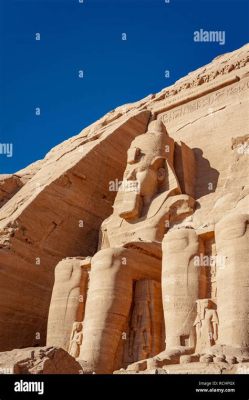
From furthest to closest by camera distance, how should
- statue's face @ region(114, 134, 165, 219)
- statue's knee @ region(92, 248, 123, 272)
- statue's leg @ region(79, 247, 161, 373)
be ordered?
statue's face @ region(114, 134, 165, 219) < statue's knee @ region(92, 248, 123, 272) < statue's leg @ region(79, 247, 161, 373)

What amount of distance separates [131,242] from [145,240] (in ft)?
1.34

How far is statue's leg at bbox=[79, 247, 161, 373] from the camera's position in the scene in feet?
25.4

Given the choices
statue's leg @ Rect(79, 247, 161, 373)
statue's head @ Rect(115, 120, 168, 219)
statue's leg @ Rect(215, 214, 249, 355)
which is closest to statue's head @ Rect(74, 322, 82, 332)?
statue's leg @ Rect(79, 247, 161, 373)

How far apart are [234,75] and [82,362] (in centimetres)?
663

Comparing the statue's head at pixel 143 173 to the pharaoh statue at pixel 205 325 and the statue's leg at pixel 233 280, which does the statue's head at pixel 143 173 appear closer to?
the statue's leg at pixel 233 280

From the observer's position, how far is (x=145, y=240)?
8930mm

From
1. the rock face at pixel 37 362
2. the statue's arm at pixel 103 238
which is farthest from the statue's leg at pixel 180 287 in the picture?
the statue's arm at pixel 103 238

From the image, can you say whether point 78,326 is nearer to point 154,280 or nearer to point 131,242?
point 154,280

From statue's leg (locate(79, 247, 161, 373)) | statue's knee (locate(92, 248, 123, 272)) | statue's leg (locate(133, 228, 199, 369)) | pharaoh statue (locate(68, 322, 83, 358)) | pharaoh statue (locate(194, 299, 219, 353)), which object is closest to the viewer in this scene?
pharaoh statue (locate(194, 299, 219, 353))

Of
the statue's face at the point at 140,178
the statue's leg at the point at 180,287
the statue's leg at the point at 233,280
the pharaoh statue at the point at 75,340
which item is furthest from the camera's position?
the statue's face at the point at 140,178

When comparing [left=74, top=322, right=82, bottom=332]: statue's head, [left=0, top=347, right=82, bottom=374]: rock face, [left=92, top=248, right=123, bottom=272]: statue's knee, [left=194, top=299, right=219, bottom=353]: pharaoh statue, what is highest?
[left=92, top=248, right=123, bottom=272]: statue's knee

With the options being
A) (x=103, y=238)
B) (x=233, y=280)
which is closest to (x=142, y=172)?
(x=103, y=238)

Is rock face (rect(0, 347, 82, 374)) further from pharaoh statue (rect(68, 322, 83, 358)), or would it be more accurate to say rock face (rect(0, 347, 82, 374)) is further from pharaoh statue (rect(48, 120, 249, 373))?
pharaoh statue (rect(68, 322, 83, 358))

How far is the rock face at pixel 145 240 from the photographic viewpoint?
23.8 ft
